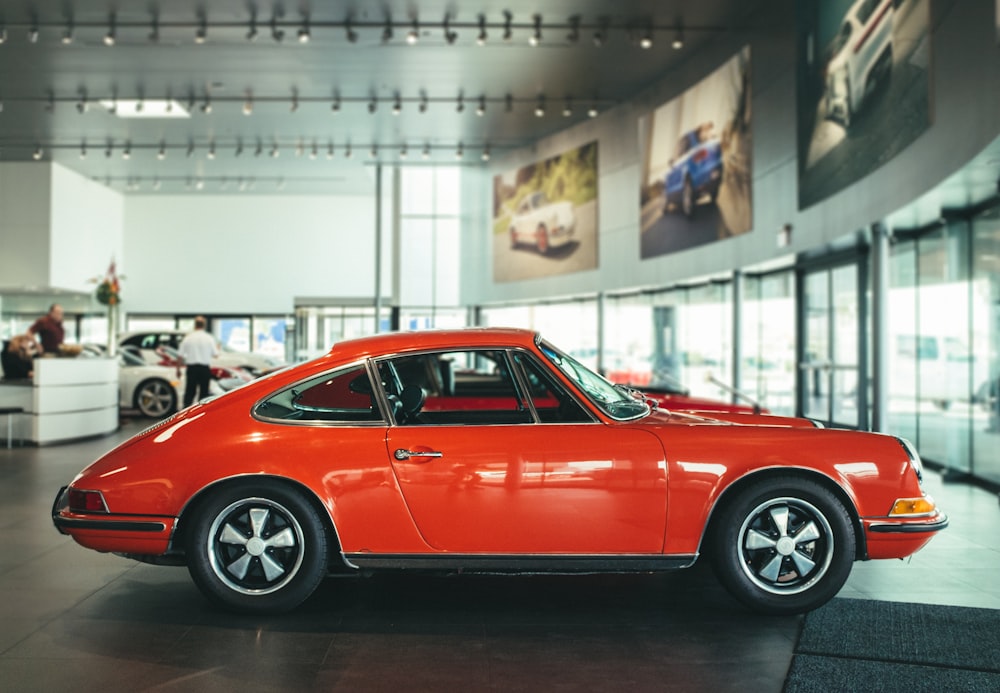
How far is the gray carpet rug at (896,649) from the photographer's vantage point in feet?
10.4

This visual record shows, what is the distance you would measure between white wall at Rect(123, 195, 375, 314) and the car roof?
24.3 m

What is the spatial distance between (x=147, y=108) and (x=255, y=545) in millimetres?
15935

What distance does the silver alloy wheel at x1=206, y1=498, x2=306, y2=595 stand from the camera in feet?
12.9

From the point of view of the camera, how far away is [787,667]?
11.0 ft

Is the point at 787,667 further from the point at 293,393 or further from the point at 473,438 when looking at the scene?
the point at 293,393

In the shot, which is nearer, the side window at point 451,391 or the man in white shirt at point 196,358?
the side window at point 451,391

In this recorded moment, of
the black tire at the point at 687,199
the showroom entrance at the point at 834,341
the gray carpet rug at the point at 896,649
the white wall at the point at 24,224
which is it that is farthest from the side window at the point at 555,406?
the white wall at the point at 24,224

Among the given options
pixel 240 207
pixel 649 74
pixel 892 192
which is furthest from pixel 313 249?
pixel 892 192

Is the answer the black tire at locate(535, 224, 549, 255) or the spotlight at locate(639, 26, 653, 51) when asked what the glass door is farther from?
the black tire at locate(535, 224, 549, 255)

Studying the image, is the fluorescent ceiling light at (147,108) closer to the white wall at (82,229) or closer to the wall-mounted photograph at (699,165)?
the white wall at (82,229)

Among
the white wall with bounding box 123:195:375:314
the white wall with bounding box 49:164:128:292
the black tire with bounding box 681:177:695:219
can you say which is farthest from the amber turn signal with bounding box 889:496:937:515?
the white wall with bounding box 123:195:375:314

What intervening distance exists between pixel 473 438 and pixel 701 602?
136 centimetres

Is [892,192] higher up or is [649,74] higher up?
[649,74]

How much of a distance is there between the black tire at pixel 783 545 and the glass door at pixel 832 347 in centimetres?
761
